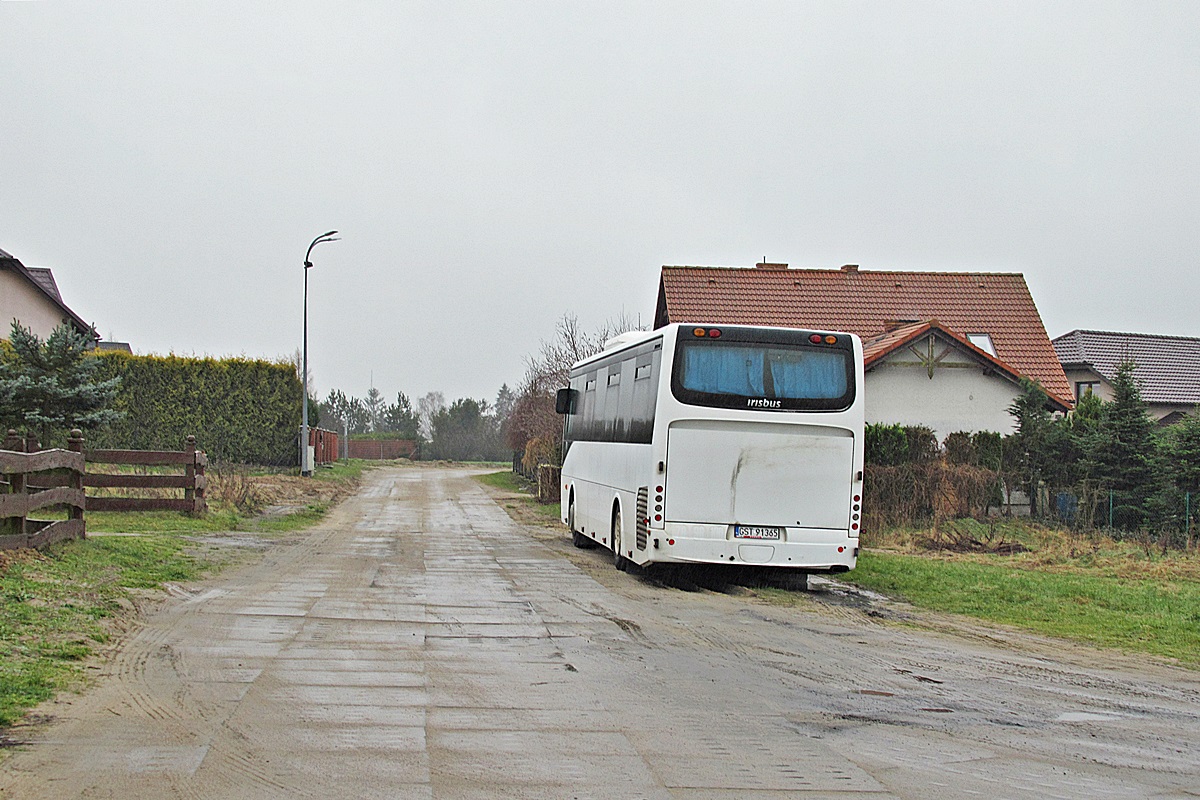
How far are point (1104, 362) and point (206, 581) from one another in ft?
175

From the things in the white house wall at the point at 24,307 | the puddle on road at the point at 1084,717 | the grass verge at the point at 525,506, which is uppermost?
the white house wall at the point at 24,307

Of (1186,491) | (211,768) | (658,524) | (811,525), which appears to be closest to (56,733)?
(211,768)

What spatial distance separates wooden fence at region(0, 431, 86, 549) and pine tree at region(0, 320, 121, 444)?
975 cm

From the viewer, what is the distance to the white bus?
46.1 ft

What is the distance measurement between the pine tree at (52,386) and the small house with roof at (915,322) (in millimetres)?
17361

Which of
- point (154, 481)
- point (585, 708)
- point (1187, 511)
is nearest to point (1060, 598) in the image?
point (585, 708)

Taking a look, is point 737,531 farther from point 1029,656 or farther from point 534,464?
point 534,464

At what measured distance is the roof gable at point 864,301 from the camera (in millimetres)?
35750

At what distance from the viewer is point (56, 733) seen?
6.00 m

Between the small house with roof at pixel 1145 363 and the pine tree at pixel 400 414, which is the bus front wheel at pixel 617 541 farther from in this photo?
the pine tree at pixel 400 414

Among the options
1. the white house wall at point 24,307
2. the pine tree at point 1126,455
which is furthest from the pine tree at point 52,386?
the pine tree at point 1126,455

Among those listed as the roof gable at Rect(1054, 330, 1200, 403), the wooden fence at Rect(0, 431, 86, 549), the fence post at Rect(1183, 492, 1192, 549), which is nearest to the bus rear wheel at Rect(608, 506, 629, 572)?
the wooden fence at Rect(0, 431, 86, 549)

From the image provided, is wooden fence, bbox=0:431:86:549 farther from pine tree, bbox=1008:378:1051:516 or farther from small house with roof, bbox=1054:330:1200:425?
small house with roof, bbox=1054:330:1200:425

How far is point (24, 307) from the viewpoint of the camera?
137 ft
